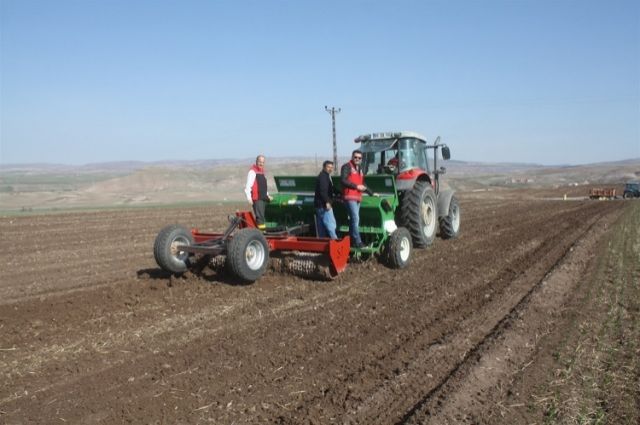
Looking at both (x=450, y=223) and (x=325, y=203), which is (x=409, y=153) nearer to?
(x=450, y=223)

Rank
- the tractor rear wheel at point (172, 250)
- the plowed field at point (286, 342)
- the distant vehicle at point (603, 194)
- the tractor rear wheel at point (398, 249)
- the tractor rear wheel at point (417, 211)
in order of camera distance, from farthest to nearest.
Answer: the distant vehicle at point (603, 194)
the tractor rear wheel at point (417, 211)
the tractor rear wheel at point (398, 249)
the tractor rear wheel at point (172, 250)
the plowed field at point (286, 342)

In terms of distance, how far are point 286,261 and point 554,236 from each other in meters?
7.09

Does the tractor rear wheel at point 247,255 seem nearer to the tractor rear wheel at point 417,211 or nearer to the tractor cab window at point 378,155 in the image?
the tractor rear wheel at point 417,211

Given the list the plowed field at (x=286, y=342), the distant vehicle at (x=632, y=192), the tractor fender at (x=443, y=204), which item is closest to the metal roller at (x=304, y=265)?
the plowed field at (x=286, y=342)

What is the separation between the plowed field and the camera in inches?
142

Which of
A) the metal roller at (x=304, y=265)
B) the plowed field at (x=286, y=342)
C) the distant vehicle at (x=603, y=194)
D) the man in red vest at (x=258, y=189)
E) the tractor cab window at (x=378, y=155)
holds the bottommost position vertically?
the distant vehicle at (x=603, y=194)

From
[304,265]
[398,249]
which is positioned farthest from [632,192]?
[304,265]

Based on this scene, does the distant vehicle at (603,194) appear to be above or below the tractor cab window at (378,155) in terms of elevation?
below

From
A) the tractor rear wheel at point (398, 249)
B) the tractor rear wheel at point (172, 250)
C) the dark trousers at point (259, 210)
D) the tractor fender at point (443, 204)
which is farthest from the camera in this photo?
the tractor fender at point (443, 204)

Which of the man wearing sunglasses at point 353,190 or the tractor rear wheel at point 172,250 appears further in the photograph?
the man wearing sunglasses at point 353,190

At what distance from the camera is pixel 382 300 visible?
6.32 meters

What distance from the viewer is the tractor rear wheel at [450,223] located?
11.0 meters

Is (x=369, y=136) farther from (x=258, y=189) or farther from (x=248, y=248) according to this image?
(x=248, y=248)

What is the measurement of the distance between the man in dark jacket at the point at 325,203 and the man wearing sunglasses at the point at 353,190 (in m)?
0.20
